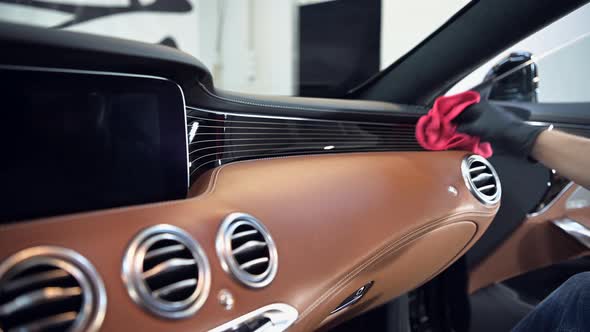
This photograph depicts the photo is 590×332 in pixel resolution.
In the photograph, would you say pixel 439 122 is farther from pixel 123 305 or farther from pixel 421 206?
pixel 123 305

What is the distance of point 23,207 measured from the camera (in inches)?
26.3

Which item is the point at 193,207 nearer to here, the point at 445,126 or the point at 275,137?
the point at 275,137

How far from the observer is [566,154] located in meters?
1.14

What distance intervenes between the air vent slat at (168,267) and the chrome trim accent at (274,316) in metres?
0.13

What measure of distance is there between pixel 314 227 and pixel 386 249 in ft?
0.76

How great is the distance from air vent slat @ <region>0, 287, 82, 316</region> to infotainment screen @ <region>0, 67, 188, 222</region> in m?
0.14

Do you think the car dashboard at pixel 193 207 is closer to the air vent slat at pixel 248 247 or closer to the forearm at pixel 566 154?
the air vent slat at pixel 248 247

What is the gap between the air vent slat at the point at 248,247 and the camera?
0.80m

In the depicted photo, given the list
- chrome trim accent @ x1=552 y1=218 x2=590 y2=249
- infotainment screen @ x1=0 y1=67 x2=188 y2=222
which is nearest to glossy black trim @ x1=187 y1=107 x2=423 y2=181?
infotainment screen @ x1=0 y1=67 x2=188 y2=222

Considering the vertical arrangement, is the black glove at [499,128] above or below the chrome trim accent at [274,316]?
above

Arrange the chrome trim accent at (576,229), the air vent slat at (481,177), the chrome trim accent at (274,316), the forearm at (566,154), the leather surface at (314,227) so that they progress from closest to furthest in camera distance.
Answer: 1. the leather surface at (314,227)
2. the chrome trim accent at (274,316)
3. the forearm at (566,154)
4. the air vent slat at (481,177)
5. the chrome trim accent at (576,229)

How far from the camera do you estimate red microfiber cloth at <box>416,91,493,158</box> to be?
1219 mm

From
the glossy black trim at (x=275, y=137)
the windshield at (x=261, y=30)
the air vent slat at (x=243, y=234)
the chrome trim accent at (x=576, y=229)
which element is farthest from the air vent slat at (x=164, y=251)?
the windshield at (x=261, y=30)

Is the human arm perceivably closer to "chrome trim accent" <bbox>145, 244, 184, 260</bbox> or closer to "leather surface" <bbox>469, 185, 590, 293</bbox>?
"leather surface" <bbox>469, 185, 590, 293</bbox>
